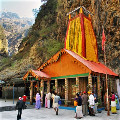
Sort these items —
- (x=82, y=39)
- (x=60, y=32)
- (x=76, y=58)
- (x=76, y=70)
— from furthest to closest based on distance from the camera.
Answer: (x=60, y=32), (x=82, y=39), (x=76, y=70), (x=76, y=58)

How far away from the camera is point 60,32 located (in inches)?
1228

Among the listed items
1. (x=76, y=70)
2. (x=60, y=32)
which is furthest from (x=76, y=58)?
(x=60, y=32)

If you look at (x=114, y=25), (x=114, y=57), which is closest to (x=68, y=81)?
(x=114, y=57)

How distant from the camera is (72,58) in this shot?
14.5 m

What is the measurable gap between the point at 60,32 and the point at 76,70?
18348 millimetres

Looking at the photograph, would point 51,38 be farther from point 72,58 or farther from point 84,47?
point 72,58

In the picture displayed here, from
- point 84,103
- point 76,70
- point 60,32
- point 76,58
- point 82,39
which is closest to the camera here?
point 84,103

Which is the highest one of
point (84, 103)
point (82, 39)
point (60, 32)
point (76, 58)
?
point (60, 32)

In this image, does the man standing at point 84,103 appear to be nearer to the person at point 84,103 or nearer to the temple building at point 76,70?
the person at point 84,103

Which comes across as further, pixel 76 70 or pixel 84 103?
pixel 76 70

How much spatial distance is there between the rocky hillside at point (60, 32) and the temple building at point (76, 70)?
5396 mm

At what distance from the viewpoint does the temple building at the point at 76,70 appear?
545 inches

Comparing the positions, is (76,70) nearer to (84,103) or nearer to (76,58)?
(76,58)

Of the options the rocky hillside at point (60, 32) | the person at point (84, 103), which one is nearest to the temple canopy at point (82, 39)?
the rocky hillside at point (60, 32)
